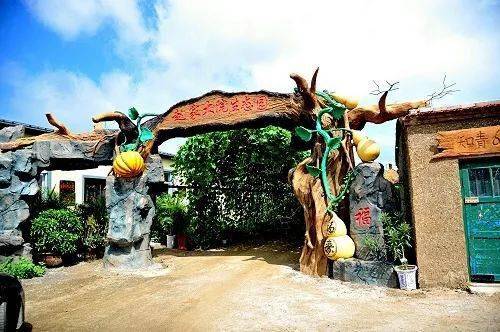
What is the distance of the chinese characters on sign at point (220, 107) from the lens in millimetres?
8055

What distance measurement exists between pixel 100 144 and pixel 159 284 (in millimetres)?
4303

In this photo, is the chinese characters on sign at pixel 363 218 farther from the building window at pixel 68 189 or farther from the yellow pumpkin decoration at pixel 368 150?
the building window at pixel 68 189

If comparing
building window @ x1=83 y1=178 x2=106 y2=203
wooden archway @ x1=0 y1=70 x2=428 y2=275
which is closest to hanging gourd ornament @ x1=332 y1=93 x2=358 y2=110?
wooden archway @ x1=0 y1=70 x2=428 y2=275

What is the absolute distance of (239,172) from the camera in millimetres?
12734

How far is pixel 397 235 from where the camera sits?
19.4ft

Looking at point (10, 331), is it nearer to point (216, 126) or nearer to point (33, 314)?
point (33, 314)

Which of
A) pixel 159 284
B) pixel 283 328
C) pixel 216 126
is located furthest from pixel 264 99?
pixel 283 328

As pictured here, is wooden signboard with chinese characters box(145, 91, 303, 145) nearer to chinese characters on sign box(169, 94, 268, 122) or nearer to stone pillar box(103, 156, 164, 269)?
chinese characters on sign box(169, 94, 268, 122)

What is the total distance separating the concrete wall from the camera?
5496mm

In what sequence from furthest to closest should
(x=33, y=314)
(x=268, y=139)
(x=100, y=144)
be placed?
(x=268, y=139)
(x=100, y=144)
(x=33, y=314)

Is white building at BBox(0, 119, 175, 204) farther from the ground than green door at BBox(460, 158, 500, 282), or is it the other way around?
white building at BBox(0, 119, 175, 204)

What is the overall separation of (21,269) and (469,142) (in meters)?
8.94

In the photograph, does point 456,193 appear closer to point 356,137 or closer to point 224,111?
point 356,137

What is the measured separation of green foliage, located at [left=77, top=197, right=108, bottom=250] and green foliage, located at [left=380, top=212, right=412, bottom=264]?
7.67 m
